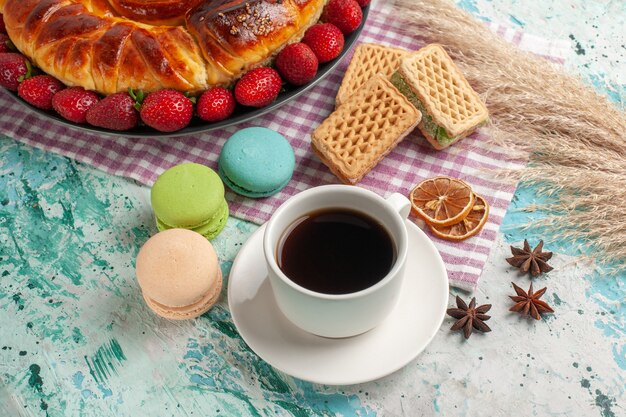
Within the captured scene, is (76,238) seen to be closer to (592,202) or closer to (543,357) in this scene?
(543,357)

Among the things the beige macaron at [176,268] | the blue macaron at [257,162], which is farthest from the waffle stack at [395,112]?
the beige macaron at [176,268]

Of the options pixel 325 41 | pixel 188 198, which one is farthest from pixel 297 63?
pixel 188 198

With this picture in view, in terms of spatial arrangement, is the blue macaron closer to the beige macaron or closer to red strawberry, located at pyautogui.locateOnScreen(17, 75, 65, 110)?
the beige macaron

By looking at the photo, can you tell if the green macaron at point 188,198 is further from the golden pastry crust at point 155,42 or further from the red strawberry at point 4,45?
the red strawberry at point 4,45

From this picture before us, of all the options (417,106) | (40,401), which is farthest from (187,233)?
(417,106)

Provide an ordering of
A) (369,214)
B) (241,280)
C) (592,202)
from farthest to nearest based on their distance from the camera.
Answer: (592,202) < (241,280) < (369,214)

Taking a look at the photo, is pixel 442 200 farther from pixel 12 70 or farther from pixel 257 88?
pixel 12 70

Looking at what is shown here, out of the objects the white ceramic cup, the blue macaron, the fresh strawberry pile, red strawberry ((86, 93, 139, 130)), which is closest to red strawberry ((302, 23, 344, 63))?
the fresh strawberry pile
